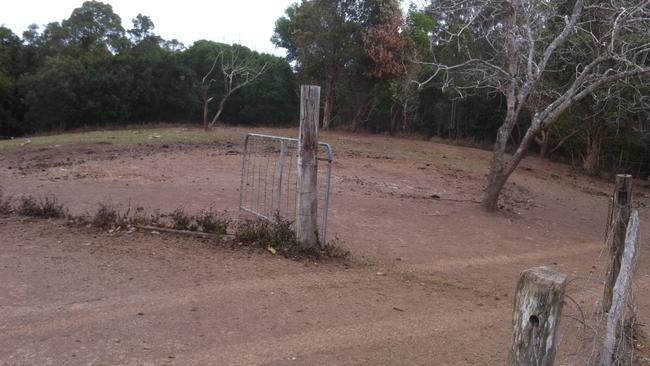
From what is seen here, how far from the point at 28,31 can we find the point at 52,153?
21857 mm

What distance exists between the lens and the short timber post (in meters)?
6.97

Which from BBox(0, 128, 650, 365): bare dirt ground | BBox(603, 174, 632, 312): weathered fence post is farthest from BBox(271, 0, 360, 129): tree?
BBox(603, 174, 632, 312): weathered fence post

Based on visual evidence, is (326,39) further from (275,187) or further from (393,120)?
(275,187)

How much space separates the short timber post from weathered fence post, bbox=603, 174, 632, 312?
11.1 ft

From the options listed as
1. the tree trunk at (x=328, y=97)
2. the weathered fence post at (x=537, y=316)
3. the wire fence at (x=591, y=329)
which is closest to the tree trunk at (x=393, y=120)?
the tree trunk at (x=328, y=97)

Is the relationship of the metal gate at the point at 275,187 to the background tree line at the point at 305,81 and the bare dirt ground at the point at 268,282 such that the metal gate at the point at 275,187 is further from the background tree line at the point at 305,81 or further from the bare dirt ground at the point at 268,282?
the background tree line at the point at 305,81

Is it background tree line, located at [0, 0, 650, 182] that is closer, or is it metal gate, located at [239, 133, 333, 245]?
metal gate, located at [239, 133, 333, 245]

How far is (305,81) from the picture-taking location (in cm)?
2956

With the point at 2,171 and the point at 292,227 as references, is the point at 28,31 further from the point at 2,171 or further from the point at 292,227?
the point at 292,227

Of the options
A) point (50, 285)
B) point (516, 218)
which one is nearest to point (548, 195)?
point (516, 218)

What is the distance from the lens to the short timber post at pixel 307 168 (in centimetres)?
697

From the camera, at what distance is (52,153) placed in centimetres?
1616

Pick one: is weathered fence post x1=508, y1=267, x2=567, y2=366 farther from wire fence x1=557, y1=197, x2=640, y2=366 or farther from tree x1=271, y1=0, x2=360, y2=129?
tree x1=271, y1=0, x2=360, y2=129

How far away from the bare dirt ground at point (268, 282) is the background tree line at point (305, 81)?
13.1 metres
